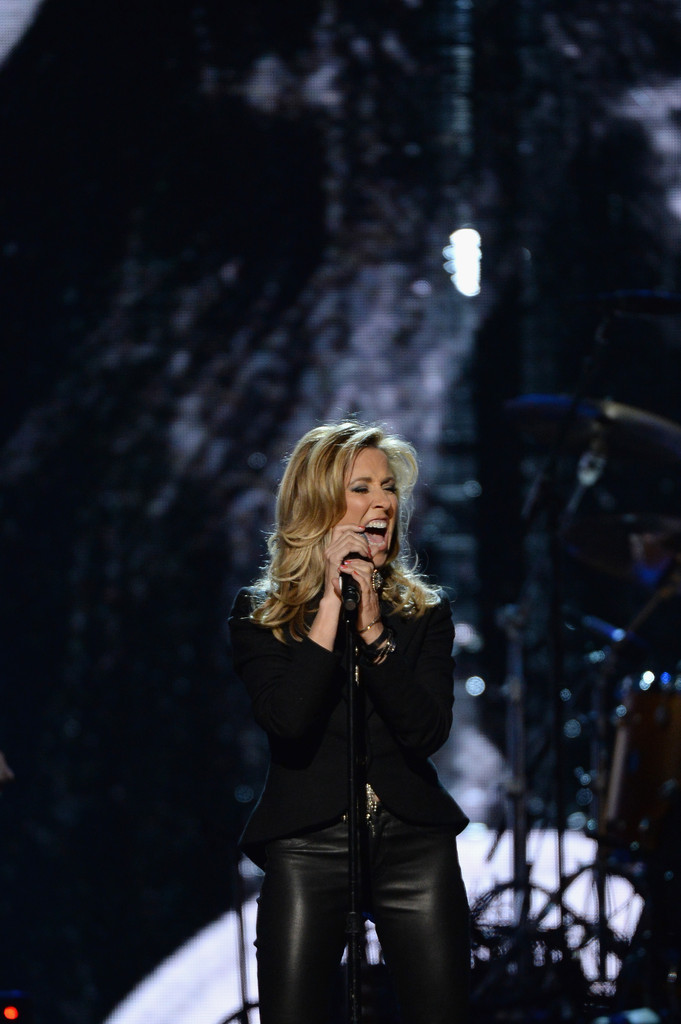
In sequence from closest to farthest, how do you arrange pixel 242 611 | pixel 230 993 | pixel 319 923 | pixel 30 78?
pixel 319 923 → pixel 242 611 → pixel 230 993 → pixel 30 78

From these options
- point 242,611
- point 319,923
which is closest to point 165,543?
point 242,611

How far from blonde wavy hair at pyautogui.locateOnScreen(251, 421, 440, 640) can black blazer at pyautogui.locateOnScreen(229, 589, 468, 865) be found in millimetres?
→ 39

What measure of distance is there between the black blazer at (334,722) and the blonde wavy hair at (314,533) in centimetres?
4

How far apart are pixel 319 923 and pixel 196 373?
291cm

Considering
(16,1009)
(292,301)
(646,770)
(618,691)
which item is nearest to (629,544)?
(618,691)

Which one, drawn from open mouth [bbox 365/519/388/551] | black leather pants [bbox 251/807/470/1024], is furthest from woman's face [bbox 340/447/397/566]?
black leather pants [bbox 251/807/470/1024]

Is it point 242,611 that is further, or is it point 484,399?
point 484,399

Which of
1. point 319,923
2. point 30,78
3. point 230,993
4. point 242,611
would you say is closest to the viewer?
point 319,923

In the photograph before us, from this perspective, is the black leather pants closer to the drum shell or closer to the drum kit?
the drum kit

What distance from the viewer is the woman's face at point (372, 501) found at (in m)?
1.98

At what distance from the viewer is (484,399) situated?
14.7 feet

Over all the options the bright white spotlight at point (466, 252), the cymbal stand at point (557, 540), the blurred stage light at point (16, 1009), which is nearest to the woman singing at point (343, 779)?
the blurred stage light at point (16, 1009)

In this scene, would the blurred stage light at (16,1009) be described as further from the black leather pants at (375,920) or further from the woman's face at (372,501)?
the woman's face at (372,501)

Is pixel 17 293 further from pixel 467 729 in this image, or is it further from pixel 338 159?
pixel 467 729
